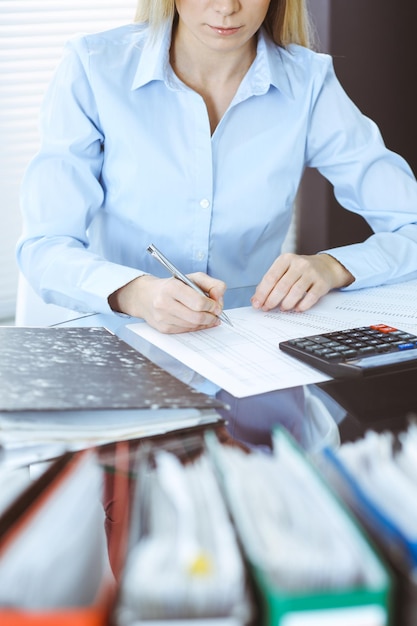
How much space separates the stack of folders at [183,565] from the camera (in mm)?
395

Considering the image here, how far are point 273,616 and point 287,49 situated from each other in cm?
141

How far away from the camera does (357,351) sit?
3.17 ft

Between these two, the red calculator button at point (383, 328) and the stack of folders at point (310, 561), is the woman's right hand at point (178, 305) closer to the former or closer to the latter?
the red calculator button at point (383, 328)

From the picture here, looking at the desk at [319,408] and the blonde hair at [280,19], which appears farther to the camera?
the blonde hair at [280,19]

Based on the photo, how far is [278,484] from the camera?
0.49 metres

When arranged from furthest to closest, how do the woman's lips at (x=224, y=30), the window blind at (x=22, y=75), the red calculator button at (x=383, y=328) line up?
the window blind at (x=22, y=75), the woman's lips at (x=224, y=30), the red calculator button at (x=383, y=328)

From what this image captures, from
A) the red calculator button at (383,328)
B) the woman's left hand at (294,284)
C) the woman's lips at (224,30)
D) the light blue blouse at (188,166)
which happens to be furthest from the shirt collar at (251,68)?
the red calculator button at (383,328)

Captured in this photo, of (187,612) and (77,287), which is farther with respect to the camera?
(77,287)

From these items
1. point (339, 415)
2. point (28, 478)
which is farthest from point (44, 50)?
point (28, 478)

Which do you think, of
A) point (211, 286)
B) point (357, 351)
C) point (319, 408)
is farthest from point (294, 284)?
point (319, 408)

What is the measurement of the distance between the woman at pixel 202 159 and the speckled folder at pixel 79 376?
0.97 feet

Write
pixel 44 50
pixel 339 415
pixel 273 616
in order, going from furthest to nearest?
pixel 44 50 → pixel 339 415 → pixel 273 616

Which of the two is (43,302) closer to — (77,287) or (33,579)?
(77,287)

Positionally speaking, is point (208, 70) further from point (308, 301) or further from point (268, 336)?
point (268, 336)
